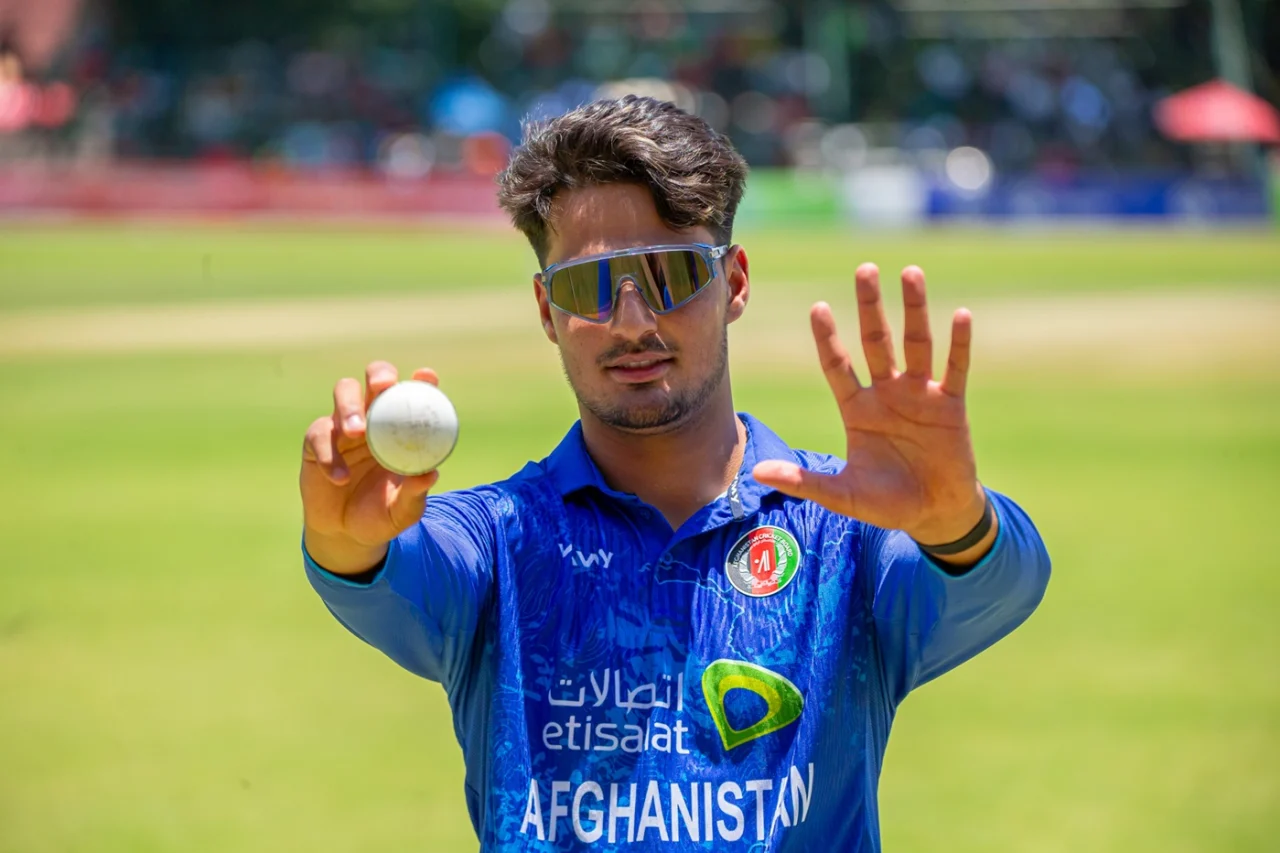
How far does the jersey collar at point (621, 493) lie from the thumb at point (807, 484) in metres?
0.26

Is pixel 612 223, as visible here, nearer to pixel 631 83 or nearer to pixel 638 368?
pixel 638 368

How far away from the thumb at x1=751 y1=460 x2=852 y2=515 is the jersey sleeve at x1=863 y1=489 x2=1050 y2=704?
0.21m

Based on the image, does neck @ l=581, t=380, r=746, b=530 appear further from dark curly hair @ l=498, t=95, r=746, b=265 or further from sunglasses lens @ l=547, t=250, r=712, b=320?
dark curly hair @ l=498, t=95, r=746, b=265

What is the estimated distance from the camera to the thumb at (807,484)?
2.97 m

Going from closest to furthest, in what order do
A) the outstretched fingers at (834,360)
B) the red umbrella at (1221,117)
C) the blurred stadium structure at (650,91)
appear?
the outstretched fingers at (834,360) < the red umbrella at (1221,117) < the blurred stadium structure at (650,91)

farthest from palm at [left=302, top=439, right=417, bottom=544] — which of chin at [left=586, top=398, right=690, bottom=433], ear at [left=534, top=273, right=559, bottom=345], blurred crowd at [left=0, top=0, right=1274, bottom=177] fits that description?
blurred crowd at [left=0, top=0, right=1274, bottom=177]

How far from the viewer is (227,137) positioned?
4919 centimetres

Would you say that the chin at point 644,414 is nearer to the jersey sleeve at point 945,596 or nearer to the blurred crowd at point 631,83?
the jersey sleeve at point 945,596

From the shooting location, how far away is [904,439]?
302 cm

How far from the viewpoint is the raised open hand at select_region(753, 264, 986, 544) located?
9.60 ft

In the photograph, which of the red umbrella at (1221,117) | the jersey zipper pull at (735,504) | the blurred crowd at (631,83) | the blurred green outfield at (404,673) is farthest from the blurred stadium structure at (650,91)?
the jersey zipper pull at (735,504)

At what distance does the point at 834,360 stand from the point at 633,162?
627 millimetres

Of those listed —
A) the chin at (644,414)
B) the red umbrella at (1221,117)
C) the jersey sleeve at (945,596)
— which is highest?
the red umbrella at (1221,117)

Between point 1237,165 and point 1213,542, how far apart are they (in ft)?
123
